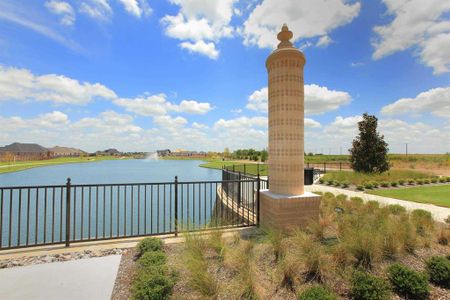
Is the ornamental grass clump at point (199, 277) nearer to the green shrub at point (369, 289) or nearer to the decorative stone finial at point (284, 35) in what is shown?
the green shrub at point (369, 289)

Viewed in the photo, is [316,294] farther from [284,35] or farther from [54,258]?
[284,35]

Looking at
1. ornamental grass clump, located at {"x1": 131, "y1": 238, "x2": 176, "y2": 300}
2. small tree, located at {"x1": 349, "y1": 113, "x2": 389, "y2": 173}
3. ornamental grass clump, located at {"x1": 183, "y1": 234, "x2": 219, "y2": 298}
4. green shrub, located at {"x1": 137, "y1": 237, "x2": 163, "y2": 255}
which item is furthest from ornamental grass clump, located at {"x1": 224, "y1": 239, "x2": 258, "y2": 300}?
small tree, located at {"x1": 349, "y1": 113, "x2": 389, "y2": 173}

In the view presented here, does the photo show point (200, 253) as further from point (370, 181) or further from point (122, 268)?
point (370, 181)

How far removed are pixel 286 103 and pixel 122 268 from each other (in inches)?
188

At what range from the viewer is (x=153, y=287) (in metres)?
2.93

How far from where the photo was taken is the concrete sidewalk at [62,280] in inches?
124

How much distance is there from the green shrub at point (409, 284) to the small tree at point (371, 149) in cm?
1520

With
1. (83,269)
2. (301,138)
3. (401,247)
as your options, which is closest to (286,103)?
(301,138)

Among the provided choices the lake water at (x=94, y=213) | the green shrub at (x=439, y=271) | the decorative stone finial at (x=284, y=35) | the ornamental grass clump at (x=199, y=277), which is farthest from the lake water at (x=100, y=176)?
the green shrub at (x=439, y=271)

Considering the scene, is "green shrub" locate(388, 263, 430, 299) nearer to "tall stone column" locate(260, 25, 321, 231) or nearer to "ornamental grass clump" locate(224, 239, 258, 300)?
"ornamental grass clump" locate(224, 239, 258, 300)

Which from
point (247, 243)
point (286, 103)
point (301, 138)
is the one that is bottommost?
point (247, 243)

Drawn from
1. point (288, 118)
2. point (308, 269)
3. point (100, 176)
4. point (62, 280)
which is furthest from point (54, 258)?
point (100, 176)

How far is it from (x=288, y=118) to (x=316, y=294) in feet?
12.6

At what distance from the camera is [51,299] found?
306cm
